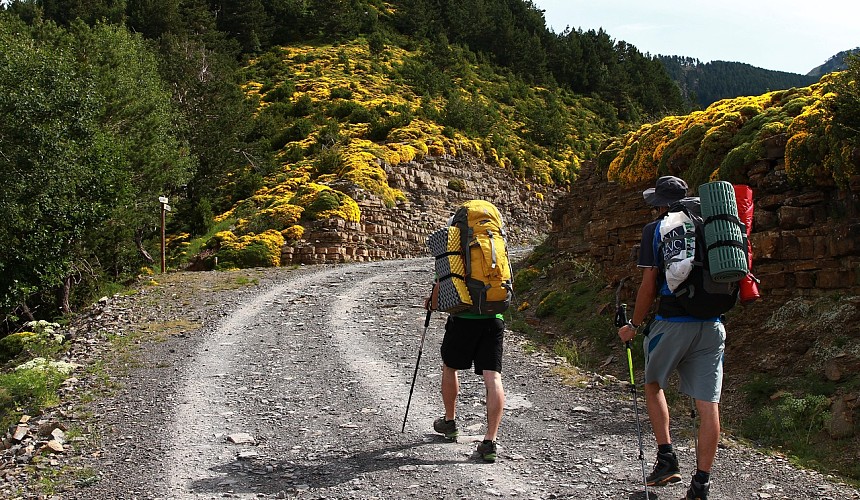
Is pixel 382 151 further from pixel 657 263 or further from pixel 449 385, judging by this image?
pixel 657 263

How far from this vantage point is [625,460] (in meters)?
6.10

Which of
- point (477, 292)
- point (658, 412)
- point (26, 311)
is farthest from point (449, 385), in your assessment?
point (26, 311)

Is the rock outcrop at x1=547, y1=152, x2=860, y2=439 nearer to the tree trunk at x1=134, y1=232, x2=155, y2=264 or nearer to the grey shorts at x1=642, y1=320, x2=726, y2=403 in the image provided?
the grey shorts at x1=642, y1=320, x2=726, y2=403

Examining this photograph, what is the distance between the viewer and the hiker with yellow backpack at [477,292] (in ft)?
19.3

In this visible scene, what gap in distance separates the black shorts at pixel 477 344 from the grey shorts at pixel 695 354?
1.54 metres

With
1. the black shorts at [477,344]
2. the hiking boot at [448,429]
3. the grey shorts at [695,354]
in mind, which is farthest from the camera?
the hiking boot at [448,429]

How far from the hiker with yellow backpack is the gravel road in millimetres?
710

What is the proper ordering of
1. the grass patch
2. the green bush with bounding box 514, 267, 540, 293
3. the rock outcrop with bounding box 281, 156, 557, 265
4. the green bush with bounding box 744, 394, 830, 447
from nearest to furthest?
the green bush with bounding box 744, 394, 830, 447, the grass patch, the green bush with bounding box 514, 267, 540, 293, the rock outcrop with bounding box 281, 156, 557, 265

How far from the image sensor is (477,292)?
19.3ft

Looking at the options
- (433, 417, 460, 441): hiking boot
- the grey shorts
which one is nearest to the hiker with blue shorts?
the grey shorts

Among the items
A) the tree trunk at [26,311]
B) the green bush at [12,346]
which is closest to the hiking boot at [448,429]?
the green bush at [12,346]

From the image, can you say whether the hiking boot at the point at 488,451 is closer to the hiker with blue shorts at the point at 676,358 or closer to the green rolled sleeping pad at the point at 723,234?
the hiker with blue shorts at the point at 676,358

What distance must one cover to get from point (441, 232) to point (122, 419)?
4.21 meters

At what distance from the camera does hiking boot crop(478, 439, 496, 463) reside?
5945 mm
